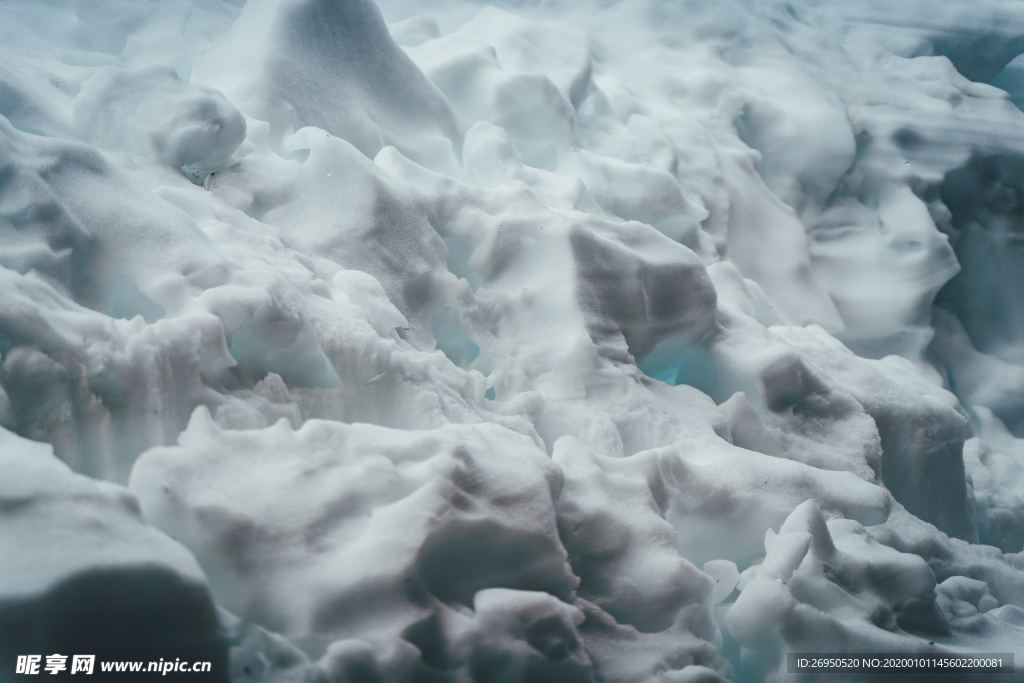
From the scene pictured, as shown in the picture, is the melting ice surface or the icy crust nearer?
the icy crust

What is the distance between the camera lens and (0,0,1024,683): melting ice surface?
122 cm

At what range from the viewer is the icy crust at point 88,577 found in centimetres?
103

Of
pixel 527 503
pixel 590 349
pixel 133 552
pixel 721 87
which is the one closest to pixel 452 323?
pixel 590 349

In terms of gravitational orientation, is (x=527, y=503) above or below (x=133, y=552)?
below

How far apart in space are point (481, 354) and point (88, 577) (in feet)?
3.52

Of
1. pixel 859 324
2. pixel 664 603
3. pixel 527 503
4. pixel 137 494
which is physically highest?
pixel 137 494

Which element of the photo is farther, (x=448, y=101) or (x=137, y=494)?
(x=448, y=101)

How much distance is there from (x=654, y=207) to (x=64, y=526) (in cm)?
204

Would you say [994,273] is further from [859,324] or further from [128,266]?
[128,266]

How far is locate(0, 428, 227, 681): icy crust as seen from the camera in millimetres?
1027

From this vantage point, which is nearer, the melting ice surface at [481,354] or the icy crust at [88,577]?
the icy crust at [88,577]

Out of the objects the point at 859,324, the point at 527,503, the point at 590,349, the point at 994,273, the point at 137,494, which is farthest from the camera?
the point at 994,273

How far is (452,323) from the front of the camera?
203 cm

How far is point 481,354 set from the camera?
1986 mm
